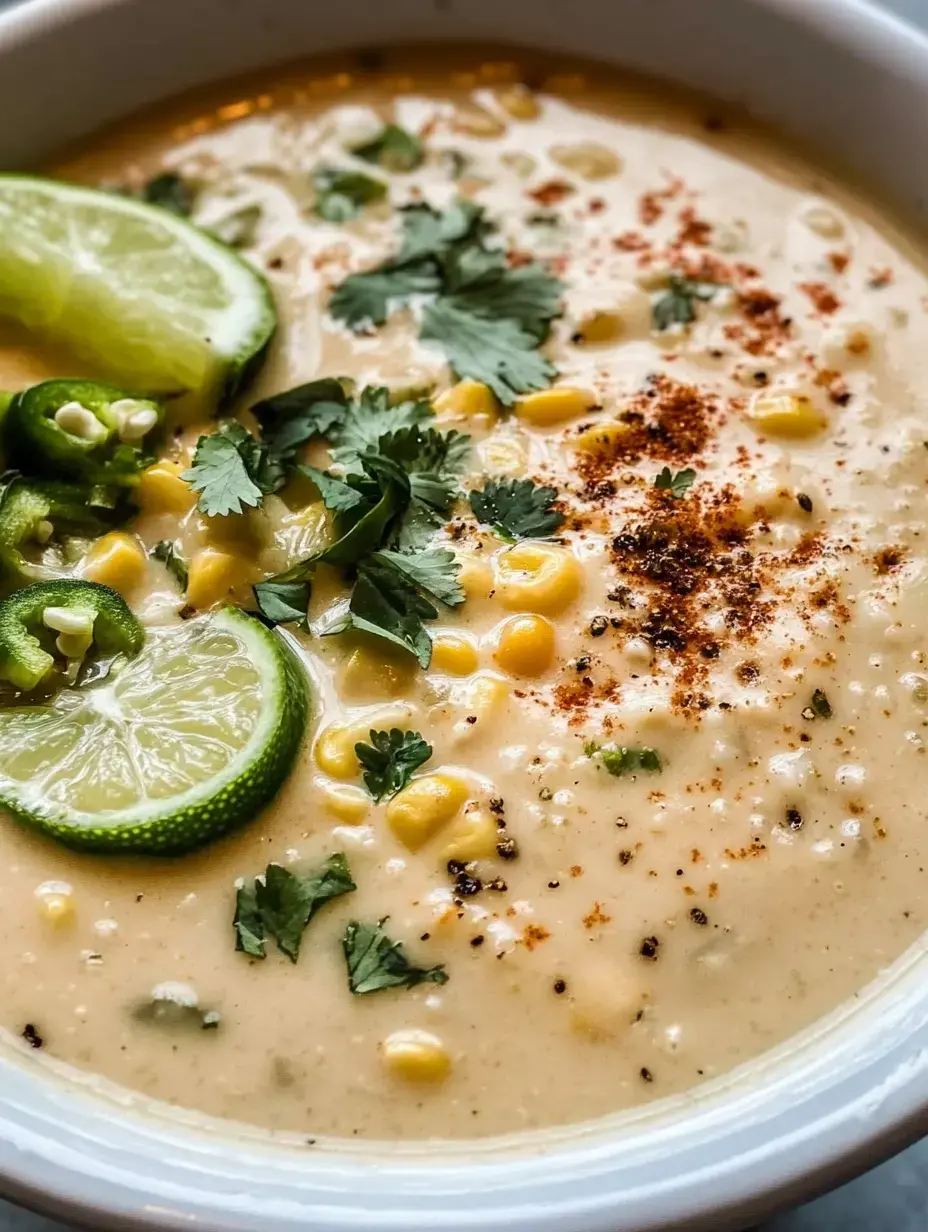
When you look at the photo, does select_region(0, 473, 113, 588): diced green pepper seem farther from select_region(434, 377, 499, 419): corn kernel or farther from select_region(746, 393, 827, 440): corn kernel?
select_region(746, 393, 827, 440): corn kernel

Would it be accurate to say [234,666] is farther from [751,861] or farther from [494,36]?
[494,36]

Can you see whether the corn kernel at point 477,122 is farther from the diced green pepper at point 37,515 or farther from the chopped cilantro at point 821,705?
the chopped cilantro at point 821,705

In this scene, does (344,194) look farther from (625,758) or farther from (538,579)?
(625,758)

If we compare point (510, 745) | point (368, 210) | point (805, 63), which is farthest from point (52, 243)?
point (805, 63)

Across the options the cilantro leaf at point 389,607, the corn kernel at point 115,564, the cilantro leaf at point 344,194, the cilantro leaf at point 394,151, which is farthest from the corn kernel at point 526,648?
the cilantro leaf at point 394,151

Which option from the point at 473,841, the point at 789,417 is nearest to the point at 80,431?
the point at 473,841
